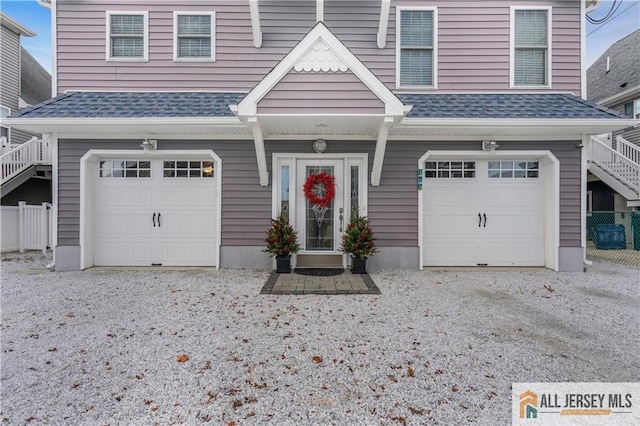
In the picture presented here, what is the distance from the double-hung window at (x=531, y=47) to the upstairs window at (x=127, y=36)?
318 inches

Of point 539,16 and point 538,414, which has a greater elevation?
point 539,16

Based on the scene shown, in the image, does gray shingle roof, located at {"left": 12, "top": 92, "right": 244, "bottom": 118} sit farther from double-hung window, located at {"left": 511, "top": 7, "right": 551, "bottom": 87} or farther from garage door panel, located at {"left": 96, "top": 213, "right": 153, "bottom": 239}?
double-hung window, located at {"left": 511, "top": 7, "right": 551, "bottom": 87}

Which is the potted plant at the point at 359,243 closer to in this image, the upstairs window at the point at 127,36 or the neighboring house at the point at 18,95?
the upstairs window at the point at 127,36

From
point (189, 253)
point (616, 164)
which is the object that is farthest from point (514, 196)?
point (189, 253)

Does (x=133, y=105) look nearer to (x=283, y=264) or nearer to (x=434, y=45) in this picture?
(x=283, y=264)

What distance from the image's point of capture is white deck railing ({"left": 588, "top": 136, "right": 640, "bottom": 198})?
29.1ft

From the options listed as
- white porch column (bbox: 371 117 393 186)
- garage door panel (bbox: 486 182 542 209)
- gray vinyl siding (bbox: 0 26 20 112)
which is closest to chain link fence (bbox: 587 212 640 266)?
garage door panel (bbox: 486 182 542 209)

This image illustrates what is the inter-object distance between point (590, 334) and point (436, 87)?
521cm

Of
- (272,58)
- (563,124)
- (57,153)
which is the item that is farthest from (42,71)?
(563,124)

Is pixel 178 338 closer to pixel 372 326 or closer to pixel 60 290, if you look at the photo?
pixel 372 326

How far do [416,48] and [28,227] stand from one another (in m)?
11.1

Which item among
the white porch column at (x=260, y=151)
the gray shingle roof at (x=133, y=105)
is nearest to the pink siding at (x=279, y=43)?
the gray shingle roof at (x=133, y=105)

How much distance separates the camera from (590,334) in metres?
3.41

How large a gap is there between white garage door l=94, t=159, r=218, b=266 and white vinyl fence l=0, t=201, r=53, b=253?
339 cm
